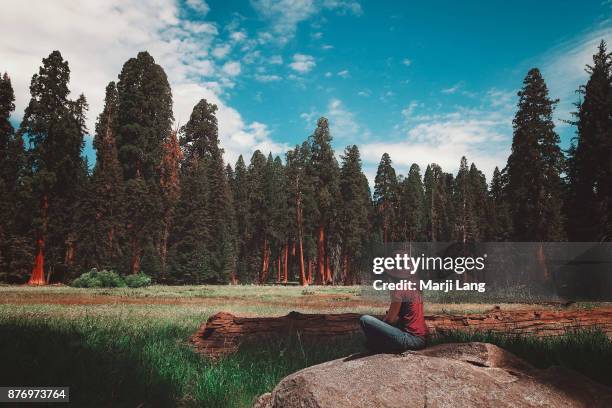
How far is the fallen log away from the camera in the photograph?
351 inches

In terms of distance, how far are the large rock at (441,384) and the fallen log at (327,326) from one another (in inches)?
170

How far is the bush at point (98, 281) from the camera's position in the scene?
29.0 metres

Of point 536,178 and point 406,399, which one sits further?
point 536,178

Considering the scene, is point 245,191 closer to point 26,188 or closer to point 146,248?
point 146,248

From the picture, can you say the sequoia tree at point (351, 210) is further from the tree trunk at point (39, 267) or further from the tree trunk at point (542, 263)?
the tree trunk at point (39, 267)

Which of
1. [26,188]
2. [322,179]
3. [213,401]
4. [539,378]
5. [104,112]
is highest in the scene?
[104,112]

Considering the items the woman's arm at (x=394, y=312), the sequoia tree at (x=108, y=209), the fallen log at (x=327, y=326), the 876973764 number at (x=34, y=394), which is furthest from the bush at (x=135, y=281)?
the woman's arm at (x=394, y=312)

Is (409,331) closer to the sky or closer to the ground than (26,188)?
closer to the ground

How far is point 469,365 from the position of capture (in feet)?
14.5

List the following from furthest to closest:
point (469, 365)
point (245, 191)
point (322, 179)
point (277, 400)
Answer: point (245, 191) < point (322, 179) < point (277, 400) < point (469, 365)

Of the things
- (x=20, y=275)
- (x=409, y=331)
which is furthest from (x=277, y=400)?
(x=20, y=275)

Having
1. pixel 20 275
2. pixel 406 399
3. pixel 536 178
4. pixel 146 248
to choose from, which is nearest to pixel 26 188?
pixel 20 275

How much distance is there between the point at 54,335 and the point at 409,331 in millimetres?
6070

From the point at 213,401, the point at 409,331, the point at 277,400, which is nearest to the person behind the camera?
the point at 277,400
